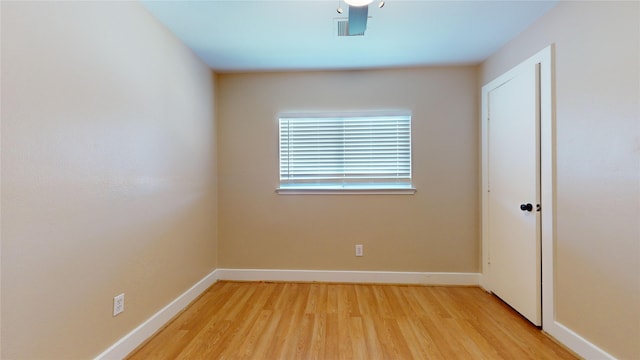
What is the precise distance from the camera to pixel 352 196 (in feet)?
10.1

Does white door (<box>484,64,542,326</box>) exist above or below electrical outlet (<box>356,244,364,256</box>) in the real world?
above

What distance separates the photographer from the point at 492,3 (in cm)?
193

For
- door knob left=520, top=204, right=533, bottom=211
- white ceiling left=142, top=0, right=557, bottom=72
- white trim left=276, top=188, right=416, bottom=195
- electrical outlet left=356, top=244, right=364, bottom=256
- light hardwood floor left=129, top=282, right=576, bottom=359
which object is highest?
white ceiling left=142, top=0, right=557, bottom=72

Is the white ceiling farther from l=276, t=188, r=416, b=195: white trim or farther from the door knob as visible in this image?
the door knob

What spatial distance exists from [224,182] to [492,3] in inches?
119

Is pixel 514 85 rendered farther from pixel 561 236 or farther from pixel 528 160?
pixel 561 236

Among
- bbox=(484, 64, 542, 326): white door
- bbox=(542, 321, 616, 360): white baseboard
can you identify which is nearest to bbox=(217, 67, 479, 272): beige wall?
bbox=(484, 64, 542, 326): white door

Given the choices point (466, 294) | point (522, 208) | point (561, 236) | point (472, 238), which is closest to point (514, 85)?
point (522, 208)

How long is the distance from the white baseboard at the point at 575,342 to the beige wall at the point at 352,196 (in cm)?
106

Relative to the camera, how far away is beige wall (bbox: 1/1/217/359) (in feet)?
3.92

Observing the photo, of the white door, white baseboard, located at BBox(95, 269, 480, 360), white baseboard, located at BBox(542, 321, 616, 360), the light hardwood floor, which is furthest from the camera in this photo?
white baseboard, located at BBox(95, 269, 480, 360)

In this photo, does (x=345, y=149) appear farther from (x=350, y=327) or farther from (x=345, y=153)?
(x=350, y=327)

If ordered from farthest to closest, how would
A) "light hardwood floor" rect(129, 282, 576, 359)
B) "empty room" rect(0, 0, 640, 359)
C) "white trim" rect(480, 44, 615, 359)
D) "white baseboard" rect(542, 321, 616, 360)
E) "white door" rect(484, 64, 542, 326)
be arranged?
"white door" rect(484, 64, 542, 326) → "white trim" rect(480, 44, 615, 359) → "light hardwood floor" rect(129, 282, 576, 359) → "white baseboard" rect(542, 321, 616, 360) → "empty room" rect(0, 0, 640, 359)

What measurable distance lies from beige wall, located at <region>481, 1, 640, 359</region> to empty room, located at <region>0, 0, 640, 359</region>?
12 mm
